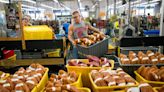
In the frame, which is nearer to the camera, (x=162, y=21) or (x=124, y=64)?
(x=124, y=64)

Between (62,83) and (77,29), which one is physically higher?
(77,29)

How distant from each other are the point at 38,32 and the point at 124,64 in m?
2.01

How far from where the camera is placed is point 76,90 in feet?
5.35

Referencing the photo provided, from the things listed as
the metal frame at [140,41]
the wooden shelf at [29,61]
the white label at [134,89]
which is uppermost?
the metal frame at [140,41]

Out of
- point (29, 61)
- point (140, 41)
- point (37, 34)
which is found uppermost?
point (37, 34)

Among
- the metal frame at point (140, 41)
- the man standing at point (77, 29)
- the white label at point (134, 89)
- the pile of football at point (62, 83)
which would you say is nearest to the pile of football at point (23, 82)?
the pile of football at point (62, 83)

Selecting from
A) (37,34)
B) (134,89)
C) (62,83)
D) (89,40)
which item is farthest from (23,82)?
(37,34)

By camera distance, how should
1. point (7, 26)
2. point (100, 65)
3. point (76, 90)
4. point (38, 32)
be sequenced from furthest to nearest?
point (38, 32) → point (7, 26) → point (100, 65) → point (76, 90)

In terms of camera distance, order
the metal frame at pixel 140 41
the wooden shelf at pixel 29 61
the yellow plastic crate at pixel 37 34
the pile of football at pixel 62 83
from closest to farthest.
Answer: the pile of football at pixel 62 83 → the metal frame at pixel 140 41 → the yellow plastic crate at pixel 37 34 → the wooden shelf at pixel 29 61

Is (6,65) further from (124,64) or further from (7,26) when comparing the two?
(124,64)

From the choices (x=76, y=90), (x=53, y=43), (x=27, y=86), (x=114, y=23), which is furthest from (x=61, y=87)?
(x=114, y=23)

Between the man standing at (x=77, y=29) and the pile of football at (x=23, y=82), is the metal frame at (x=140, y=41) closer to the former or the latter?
the man standing at (x=77, y=29)

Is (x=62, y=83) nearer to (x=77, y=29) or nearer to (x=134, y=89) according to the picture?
(x=134, y=89)

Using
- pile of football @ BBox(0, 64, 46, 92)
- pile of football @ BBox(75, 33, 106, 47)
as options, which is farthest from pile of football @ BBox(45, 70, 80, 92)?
pile of football @ BBox(75, 33, 106, 47)
